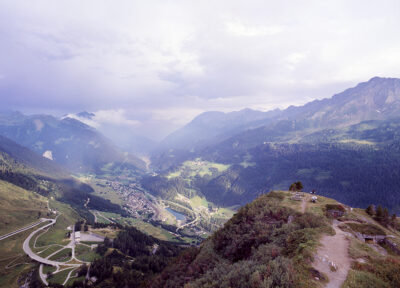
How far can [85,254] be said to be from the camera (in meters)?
108

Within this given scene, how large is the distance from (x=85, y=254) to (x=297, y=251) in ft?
399

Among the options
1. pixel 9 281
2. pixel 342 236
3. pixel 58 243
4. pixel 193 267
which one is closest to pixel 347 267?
pixel 342 236

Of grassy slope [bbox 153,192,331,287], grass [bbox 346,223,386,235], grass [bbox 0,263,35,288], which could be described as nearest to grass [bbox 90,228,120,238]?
grass [bbox 0,263,35,288]

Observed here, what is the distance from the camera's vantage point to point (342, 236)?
31.3 metres

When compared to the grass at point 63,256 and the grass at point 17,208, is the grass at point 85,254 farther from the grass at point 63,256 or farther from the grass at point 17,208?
the grass at point 17,208

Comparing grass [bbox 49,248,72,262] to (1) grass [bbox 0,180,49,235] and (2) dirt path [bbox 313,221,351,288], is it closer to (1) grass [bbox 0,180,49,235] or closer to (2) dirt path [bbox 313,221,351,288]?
(1) grass [bbox 0,180,49,235]

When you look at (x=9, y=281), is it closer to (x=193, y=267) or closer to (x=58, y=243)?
(x=58, y=243)

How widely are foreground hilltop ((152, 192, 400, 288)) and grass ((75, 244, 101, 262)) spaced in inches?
3141

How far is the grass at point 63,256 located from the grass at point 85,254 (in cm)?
393

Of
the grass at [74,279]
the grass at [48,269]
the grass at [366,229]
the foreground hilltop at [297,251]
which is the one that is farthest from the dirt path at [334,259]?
the grass at [48,269]

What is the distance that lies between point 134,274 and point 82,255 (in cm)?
4185

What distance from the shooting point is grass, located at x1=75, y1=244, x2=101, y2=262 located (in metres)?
103

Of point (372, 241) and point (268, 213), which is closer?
point (372, 241)

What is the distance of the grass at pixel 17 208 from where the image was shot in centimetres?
13850
